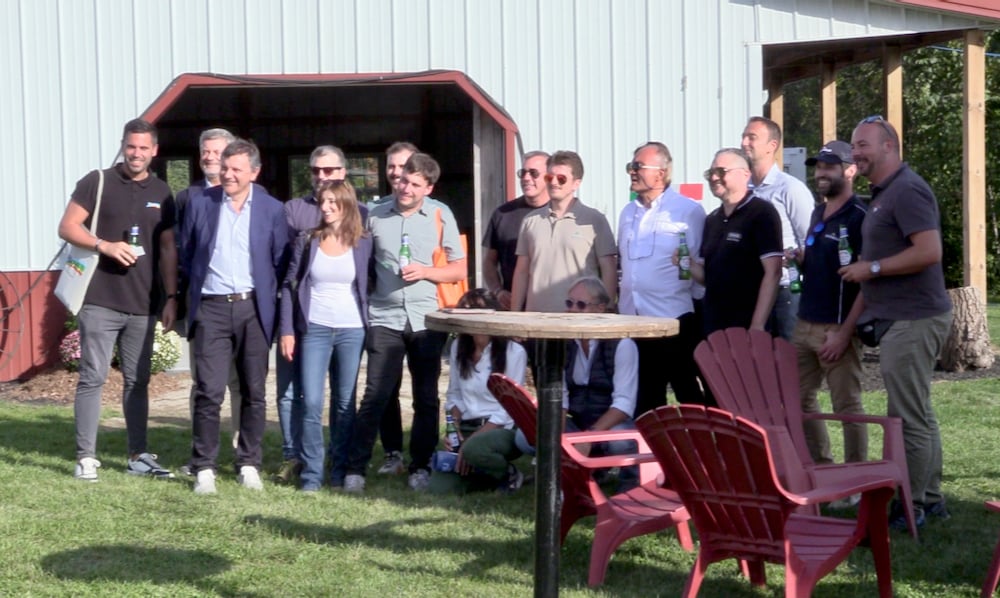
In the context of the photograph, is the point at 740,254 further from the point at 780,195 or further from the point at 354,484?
the point at 354,484

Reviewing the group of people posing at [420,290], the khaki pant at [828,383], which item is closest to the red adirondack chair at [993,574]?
the group of people posing at [420,290]

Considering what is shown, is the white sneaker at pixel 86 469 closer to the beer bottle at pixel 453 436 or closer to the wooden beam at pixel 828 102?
the beer bottle at pixel 453 436

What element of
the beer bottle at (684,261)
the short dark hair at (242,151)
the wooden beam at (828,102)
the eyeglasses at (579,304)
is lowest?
the eyeglasses at (579,304)

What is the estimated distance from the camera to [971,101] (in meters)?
12.5

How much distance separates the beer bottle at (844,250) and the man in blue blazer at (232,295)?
9.39ft

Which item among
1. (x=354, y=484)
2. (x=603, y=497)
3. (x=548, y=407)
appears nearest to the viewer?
(x=548, y=407)

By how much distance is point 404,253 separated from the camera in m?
7.09

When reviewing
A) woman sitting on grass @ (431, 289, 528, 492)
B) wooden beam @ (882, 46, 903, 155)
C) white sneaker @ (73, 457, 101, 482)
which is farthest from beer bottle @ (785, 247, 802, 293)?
wooden beam @ (882, 46, 903, 155)

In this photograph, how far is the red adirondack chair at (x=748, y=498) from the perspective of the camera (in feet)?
14.3

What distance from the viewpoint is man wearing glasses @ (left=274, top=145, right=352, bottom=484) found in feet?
23.9

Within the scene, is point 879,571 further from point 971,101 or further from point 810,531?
point 971,101

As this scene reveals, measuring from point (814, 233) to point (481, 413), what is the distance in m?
1.95

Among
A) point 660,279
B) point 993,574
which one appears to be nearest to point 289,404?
point 660,279

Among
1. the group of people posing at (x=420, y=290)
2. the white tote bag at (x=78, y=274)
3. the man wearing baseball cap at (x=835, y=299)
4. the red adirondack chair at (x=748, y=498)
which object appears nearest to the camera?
the red adirondack chair at (x=748, y=498)
